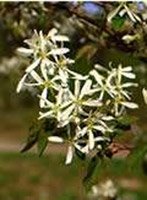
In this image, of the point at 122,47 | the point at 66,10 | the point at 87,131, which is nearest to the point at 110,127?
the point at 87,131

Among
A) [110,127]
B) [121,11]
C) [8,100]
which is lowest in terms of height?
[8,100]

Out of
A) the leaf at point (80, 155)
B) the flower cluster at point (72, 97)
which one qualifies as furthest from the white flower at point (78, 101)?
the leaf at point (80, 155)

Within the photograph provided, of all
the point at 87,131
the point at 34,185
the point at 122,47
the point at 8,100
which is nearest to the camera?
the point at 87,131

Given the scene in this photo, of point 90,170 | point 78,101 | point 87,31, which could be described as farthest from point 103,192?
point 78,101

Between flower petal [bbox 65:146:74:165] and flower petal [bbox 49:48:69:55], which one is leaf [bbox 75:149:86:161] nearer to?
flower petal [bbox 65:146:74:165]

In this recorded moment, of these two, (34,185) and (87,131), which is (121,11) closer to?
(87,131)

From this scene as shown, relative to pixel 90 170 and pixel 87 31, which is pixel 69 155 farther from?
pixel 87 31

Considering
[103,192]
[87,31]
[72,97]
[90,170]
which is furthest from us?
[103,192]

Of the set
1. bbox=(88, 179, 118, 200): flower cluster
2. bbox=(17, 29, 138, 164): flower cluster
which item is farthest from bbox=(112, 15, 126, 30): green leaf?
bbox=(88, 179, 118, 200): flower cluster
